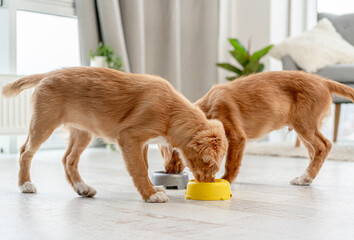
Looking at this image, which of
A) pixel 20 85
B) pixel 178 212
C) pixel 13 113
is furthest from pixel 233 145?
pixel 13 113

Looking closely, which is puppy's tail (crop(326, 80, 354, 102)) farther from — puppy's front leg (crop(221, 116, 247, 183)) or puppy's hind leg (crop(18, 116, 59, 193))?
puppy's hind leg (crop(18, 116, 59, 193))

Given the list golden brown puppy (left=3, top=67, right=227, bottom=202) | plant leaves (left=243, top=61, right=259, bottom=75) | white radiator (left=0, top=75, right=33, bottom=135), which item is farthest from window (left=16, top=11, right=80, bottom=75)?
golden brown puppy (left=3, top=67, right=227, bottom=202)

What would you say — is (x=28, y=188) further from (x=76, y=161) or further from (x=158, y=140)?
(x=158, y=140)

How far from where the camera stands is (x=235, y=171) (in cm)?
237

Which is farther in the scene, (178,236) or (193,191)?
(193,191)

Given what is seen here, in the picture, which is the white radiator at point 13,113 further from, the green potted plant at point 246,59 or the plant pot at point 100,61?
the green potted plant at point 246,59

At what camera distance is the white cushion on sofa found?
439 centimetres

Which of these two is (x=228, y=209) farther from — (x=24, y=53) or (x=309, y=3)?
(x=309, y=3)

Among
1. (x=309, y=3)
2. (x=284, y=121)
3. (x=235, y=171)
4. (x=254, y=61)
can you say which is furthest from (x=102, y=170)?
(x=309, y=3)

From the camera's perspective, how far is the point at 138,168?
6.18 feet

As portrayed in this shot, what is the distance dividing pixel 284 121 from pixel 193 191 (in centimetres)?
81

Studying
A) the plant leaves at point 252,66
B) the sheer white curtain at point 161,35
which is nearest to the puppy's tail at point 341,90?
the sheer white curtain at point 161,35

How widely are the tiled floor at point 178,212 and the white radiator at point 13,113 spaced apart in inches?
63.6

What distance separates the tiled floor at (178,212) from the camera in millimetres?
1355
